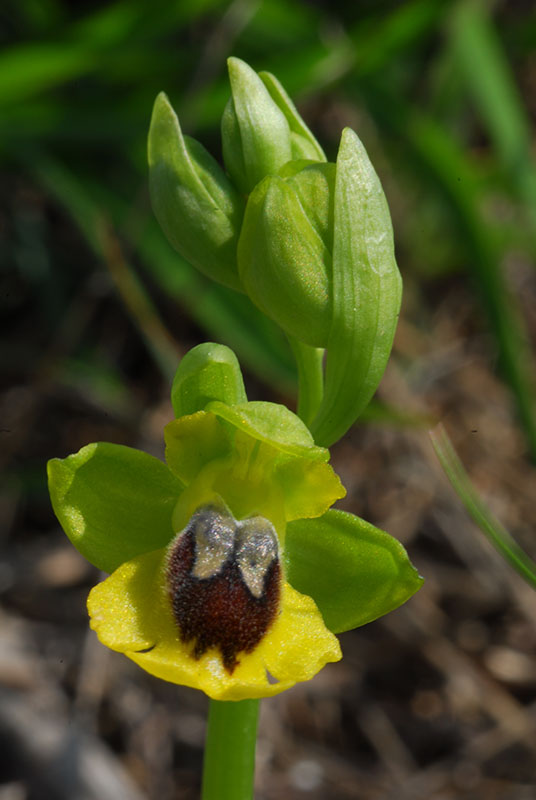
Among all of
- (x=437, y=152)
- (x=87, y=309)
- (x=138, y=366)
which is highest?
(x=437, y=152)

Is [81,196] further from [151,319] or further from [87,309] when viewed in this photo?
[151,319]

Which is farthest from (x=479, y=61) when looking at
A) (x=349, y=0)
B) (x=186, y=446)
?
(x=186, y=446)

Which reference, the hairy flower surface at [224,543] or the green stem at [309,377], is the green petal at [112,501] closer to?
the hairy flower surface at [224,543]

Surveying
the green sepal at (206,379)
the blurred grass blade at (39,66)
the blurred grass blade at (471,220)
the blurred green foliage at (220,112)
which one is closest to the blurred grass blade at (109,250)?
the blurred green foliage at (220,112)

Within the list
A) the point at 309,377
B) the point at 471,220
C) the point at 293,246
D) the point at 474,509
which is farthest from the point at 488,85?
the point at 474,509

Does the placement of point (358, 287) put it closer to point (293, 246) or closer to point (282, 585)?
point (293, 246)

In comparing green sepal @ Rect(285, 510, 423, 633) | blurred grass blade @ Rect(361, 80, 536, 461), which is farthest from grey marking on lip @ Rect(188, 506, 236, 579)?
blurred grass blade @ Rect(361, 80, 536, 461)
